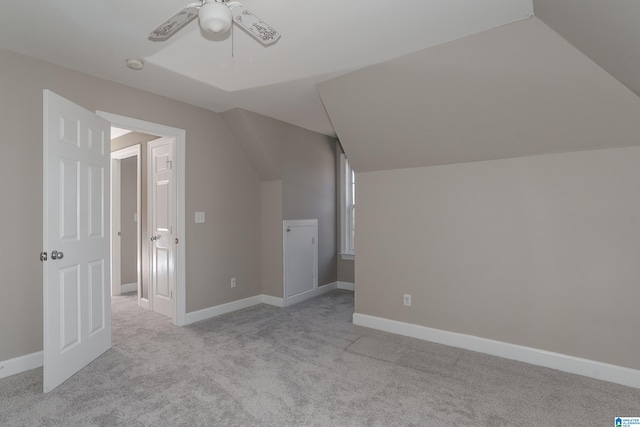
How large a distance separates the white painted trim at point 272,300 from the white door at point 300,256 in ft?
0.36

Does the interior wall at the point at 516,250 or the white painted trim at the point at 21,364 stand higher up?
the interior wall at the point at 516,250

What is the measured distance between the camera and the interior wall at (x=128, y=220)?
197 inches

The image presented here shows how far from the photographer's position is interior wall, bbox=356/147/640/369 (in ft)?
7.76

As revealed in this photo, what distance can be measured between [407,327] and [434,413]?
1.29 m

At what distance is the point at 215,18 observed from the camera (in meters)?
1.54

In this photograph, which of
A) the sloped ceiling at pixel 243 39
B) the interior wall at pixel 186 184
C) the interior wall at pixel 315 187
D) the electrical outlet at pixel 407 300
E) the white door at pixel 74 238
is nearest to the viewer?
the sloped ceiling at pixel 243 39

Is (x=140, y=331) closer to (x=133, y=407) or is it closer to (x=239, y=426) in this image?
(x=133, y=407)

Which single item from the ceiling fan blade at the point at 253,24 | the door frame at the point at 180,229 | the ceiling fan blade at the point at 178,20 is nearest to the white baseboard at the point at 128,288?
→ the door frame at the point at 180,229

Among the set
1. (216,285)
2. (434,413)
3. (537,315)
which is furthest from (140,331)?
(537,315)

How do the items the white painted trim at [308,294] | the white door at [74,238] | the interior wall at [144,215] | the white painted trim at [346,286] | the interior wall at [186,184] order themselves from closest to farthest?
1. the white door at [74,238]
2. the interior wall at [186,184]
3. the interior wall at [144,215]
4. the white painted trim at [308,294]
5. the white painted trim at [346,286]

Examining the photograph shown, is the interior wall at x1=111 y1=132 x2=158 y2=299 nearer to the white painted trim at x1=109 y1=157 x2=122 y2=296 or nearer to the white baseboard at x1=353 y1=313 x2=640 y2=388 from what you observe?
the white painted trim at x1=109 y1=157 x2=122 y2=296

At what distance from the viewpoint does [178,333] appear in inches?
130

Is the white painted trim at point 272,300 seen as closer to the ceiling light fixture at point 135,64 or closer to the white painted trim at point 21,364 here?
the white painted trim at point 21,364

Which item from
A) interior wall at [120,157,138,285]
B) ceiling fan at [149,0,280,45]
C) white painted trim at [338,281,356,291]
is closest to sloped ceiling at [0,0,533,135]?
ceiling fan at [149,0,280,45]
